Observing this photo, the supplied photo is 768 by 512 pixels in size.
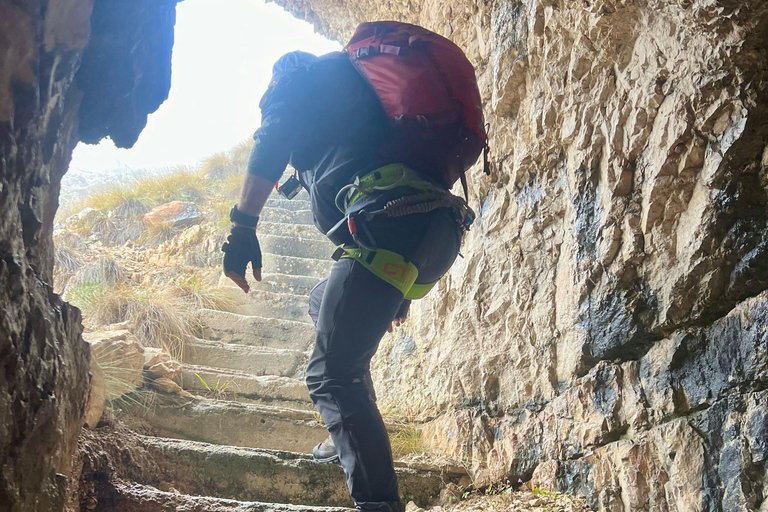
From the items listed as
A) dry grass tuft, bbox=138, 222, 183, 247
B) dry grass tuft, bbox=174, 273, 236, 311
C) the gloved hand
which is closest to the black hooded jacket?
the gloved hand

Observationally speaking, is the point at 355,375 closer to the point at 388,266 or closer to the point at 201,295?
the point at 388,266

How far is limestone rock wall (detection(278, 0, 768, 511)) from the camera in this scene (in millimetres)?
1439

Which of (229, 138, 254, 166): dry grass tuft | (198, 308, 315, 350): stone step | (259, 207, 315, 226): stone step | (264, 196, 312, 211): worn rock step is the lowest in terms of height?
(198, 308, 315, 350): stone step

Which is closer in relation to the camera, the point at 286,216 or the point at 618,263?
the point at 618,263

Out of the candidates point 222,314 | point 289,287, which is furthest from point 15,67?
point 289,287

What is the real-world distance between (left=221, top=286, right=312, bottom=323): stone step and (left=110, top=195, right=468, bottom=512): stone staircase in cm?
36

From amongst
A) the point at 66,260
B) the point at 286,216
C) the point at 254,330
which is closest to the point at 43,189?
the point at 254,330

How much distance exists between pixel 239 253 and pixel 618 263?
4.19ft

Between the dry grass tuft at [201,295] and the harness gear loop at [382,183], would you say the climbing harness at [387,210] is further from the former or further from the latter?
the dry grass tuft at [201,295]

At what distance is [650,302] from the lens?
1739mm

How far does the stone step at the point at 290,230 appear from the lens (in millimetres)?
6598

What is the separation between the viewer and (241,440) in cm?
284

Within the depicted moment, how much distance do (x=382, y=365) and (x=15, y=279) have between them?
9.78 feet

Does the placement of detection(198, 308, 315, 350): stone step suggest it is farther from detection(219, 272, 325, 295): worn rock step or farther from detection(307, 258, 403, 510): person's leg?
detection(307, 258, 403, 510): person's leg
